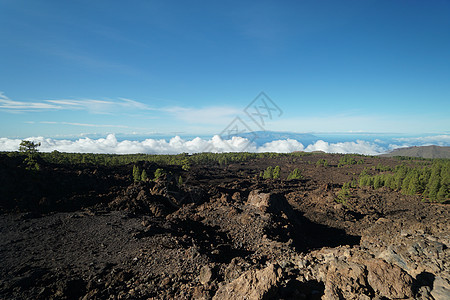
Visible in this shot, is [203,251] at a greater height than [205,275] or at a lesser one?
lesser

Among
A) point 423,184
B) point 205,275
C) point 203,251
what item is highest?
point 205,275

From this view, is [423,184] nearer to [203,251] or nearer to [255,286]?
[203,251]

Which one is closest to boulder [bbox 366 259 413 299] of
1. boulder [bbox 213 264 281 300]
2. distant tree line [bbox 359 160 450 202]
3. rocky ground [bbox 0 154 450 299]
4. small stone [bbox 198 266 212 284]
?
rocky ground [bbox 0 154 450 299]

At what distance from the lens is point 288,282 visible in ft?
23.6

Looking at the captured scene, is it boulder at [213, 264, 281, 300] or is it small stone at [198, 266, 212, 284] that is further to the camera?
small stone at [198, 266, 212, 284]

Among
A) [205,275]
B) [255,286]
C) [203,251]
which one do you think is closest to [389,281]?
[255,286]

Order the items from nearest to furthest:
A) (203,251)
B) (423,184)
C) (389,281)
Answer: (389,281)
(203,251)
(423,184)

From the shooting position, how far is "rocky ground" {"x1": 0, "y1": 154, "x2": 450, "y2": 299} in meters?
6.92

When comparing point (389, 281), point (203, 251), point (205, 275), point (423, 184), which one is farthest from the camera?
point (423, 184)

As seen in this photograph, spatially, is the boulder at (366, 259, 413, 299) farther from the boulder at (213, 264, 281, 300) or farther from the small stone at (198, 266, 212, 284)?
the small stone at (198, 266, 212, 284)

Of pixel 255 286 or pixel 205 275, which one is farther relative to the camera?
pixel 205 275

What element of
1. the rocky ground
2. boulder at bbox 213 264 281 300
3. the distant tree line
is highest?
boulder at bbox 213 264 281 300

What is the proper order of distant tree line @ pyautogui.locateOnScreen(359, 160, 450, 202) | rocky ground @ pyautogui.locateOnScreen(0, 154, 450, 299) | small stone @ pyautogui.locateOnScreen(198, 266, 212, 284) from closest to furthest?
rocky ground @ pyautogui.locateOnScreen(0, 154, 450, 299)
small stone @ pyautogui.locateOnScreen(198, 266, 212, 284)
distant tree line @ pyautogui.locateOnScreen(359, 160, 450, 202)

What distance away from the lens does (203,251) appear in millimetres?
12320
